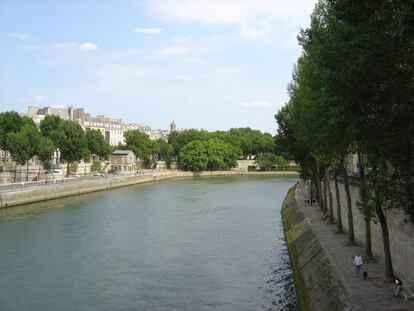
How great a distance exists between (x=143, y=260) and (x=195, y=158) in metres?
121

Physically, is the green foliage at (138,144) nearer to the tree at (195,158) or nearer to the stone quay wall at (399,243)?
the tree at (195,158)

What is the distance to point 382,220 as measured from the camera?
66.9ft

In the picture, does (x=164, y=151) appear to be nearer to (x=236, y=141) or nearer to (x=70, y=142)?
(x=236, y=141)

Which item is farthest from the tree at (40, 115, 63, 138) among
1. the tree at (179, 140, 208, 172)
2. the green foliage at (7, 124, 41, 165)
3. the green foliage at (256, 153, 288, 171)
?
the green foliage at (256, 153, 288, 171)

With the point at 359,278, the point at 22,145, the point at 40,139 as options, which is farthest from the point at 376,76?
the point at 40,139

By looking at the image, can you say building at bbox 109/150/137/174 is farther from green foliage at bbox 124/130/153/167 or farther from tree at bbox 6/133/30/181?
tree at bbox 6/133/30/181

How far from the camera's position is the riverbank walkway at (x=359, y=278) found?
684 inches

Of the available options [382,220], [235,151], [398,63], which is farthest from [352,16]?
[235,151]

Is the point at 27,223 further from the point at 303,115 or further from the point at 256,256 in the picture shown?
the point at 303,115

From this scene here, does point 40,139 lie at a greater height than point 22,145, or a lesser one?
greater

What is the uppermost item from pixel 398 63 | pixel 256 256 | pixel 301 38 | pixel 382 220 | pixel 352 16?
pixel 301 38

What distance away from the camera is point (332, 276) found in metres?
22.0

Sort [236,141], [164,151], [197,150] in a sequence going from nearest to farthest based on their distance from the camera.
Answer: [197,150] < [164,151] < [236,141]

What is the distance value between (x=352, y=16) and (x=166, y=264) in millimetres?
22276
